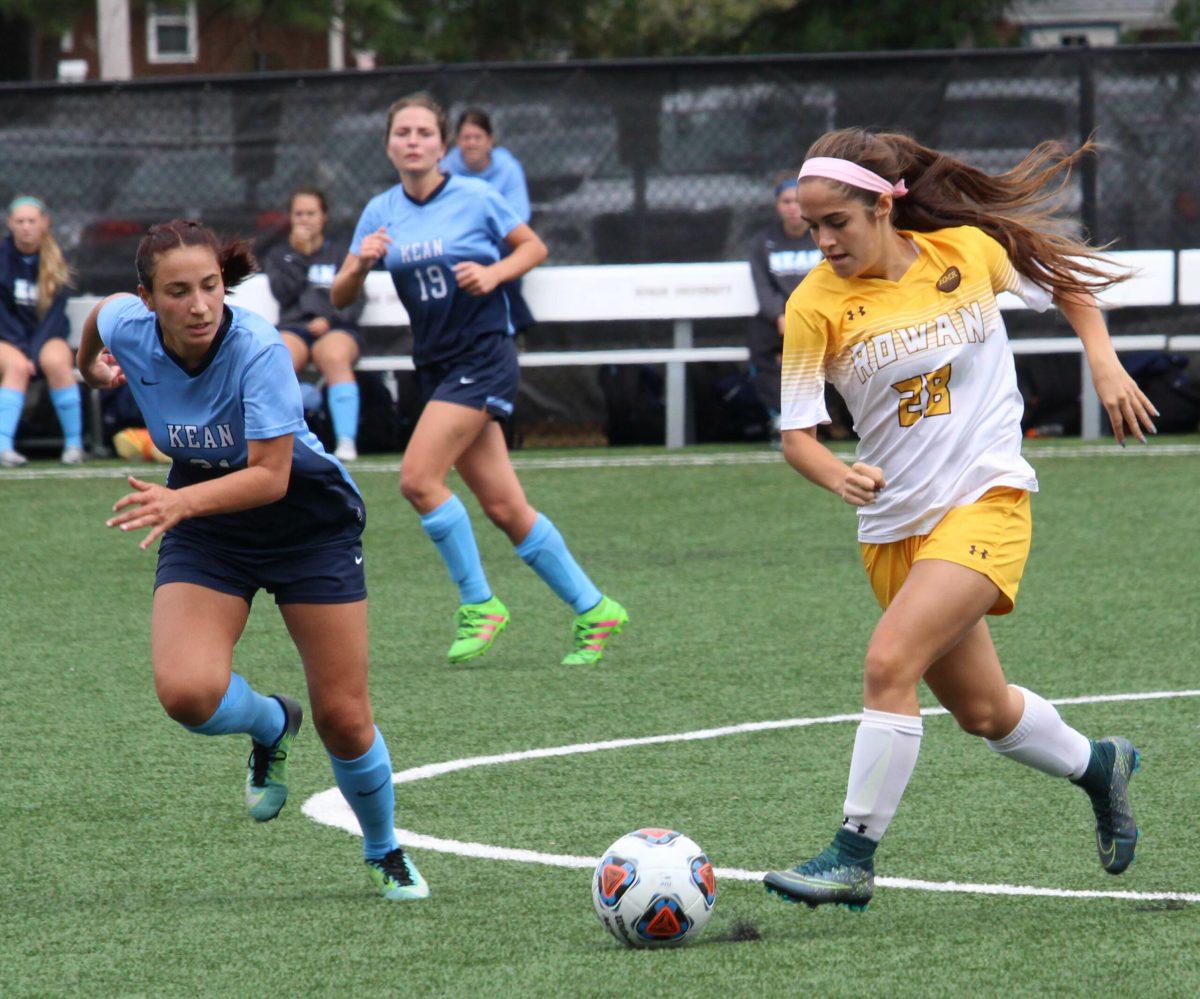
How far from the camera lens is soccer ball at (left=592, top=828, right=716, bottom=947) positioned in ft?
13.9

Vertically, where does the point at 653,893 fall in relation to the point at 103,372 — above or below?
below

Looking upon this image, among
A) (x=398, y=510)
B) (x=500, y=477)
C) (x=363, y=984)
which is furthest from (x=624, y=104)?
(x=363, y=984)

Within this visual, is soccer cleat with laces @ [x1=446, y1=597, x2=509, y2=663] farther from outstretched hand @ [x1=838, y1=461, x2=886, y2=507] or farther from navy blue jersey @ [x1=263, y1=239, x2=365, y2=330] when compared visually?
navy blue jersey @ [x1=263, y1=239, x2=365, y2=330]

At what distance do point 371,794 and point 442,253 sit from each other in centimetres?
361

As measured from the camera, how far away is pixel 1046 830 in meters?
5.21

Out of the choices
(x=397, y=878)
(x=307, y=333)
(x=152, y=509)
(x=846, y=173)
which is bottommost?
(x=397, y=878)

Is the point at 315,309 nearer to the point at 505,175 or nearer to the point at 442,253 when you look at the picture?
the point at 505,175

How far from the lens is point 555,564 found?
793 centimetres

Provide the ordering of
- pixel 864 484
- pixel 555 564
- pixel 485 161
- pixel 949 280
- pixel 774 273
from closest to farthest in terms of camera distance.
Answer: pixel 864 484, pixel 949 280, pixel 555 564, pixel 485 161, pixel 774 273

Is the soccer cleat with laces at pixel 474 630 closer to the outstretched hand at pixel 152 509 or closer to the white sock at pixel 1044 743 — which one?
the white sock at pixel 1044 743

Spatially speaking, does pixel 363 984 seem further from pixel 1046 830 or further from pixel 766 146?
pixel 766 146

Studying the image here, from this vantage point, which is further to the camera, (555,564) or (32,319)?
(32,319)

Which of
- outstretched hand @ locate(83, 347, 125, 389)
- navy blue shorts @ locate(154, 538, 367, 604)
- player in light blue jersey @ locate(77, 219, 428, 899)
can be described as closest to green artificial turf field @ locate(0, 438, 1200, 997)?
player in light blue jersey @ locate(77, 219, 428, 899)

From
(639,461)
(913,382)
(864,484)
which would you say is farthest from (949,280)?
(639,461)
